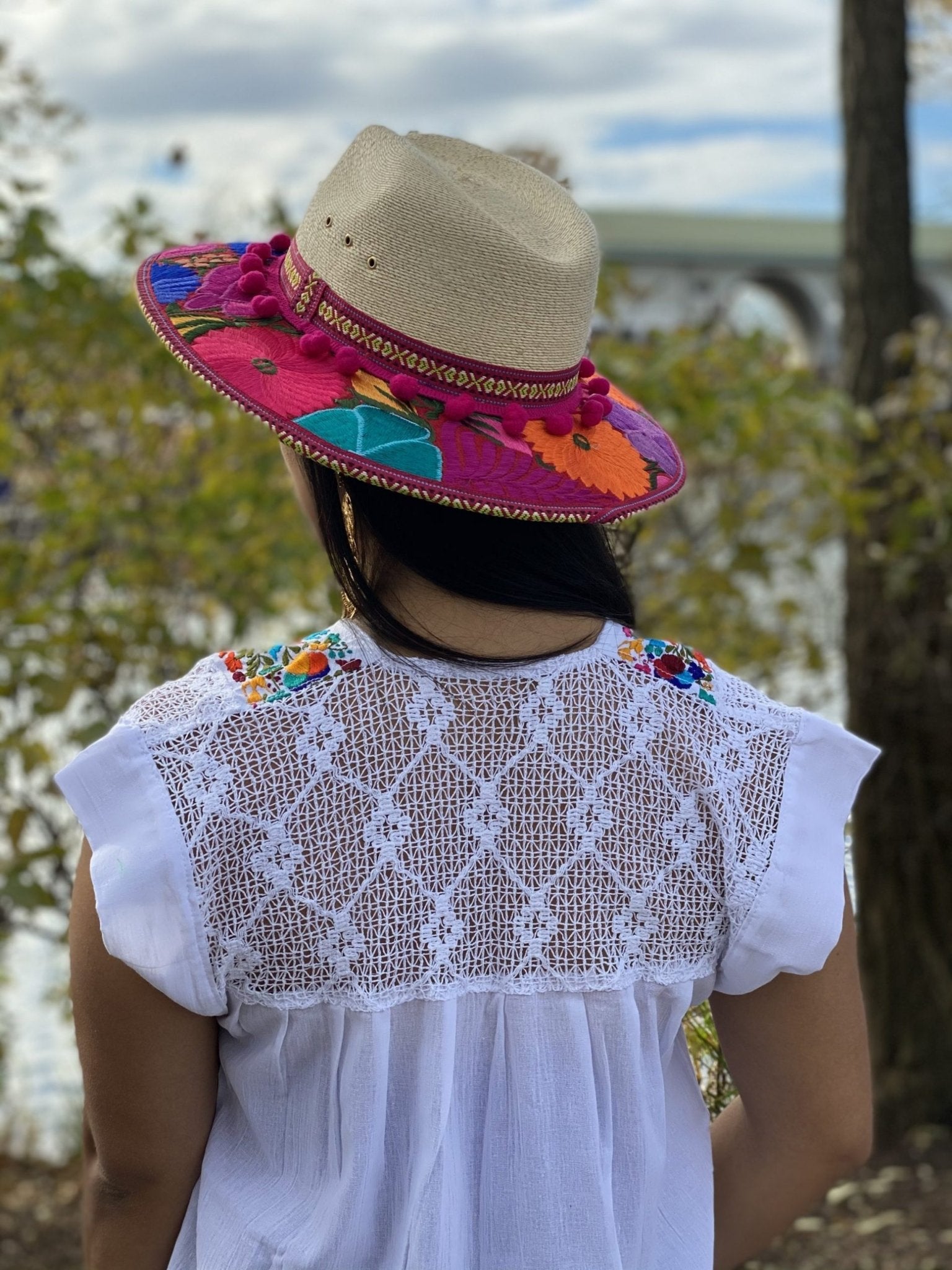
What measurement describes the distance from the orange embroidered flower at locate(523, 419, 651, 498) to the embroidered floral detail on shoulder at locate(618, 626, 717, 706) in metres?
0.13

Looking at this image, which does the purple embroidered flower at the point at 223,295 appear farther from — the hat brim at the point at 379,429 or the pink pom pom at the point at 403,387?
the pink pom pom at the point at 403,387

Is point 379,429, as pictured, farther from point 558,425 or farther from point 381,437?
point 558,425

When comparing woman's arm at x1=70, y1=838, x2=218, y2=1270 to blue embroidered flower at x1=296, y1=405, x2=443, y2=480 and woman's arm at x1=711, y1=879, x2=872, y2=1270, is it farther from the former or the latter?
woman's arm at x1=711, y1=879, x2=872, y2=1270

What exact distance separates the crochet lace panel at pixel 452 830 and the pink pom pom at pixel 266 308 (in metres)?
0.34

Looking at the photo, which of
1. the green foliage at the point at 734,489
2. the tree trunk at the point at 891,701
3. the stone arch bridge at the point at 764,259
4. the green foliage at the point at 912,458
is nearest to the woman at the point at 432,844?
the green foliage at the point at 734,489

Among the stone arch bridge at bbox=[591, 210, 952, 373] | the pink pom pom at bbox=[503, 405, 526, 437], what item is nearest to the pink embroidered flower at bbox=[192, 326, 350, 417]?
the pink pom pom at bbox=[503, 405, 526, 437]

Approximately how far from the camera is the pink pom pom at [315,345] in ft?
3.89

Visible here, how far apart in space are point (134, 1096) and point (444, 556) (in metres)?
0.52

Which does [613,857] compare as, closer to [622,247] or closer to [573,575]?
[573,575]

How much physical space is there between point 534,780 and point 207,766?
26cm

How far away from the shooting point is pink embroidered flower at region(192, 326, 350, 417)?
1136 mm

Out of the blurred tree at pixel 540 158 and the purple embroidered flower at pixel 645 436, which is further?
the blurred tree at pixel 540 158

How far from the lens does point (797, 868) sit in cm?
116

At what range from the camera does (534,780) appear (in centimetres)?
111
